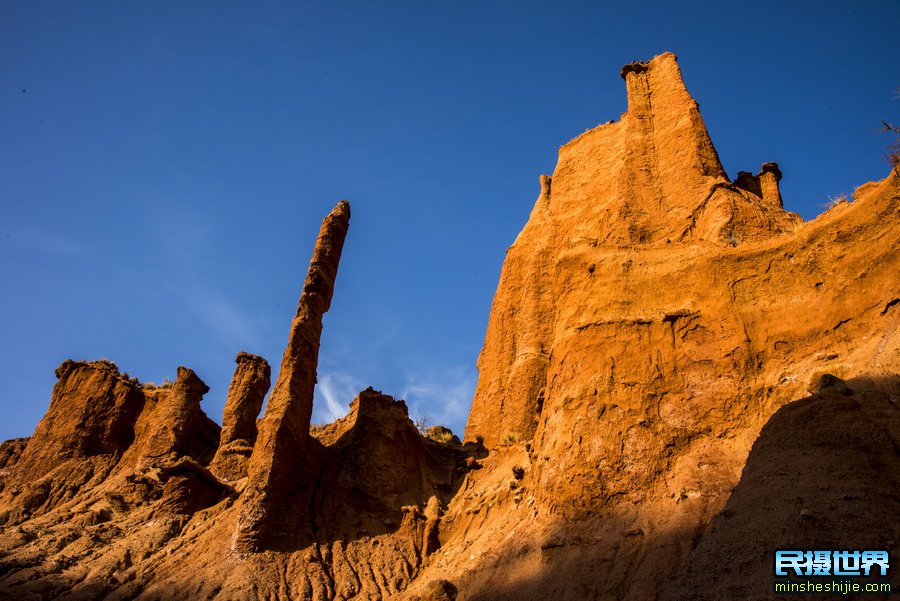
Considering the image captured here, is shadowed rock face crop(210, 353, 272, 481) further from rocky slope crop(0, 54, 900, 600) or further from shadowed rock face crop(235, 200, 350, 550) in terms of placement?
shadowed rock face crop(235, 200, 350, 550)

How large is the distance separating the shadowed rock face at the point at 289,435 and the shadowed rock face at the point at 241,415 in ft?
9.34

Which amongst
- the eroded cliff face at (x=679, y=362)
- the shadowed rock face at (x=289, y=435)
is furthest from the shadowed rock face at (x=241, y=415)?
the eroded cliff face at (x=679, y=362)

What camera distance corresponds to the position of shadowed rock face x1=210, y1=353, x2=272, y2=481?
88.0 feet

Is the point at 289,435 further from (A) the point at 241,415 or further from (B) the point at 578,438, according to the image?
(B) the point at 578,438

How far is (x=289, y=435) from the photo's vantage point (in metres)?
24.4

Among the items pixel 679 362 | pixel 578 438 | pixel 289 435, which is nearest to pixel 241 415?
pixel 289 435

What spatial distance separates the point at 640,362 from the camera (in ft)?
56.2

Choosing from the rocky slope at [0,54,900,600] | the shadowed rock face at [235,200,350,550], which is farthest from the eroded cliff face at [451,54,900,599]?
the shadowed rock face at [235,200,350,550]

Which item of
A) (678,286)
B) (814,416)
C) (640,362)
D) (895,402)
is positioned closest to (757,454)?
(814,416)

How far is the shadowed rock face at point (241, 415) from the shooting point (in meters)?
26.8

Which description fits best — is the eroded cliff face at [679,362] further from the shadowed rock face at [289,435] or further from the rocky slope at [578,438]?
the shadowed rock face at [289,435]

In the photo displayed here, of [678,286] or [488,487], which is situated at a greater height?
[678,286]

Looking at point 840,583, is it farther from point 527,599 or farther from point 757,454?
point 527,599

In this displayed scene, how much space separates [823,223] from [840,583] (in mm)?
9176
